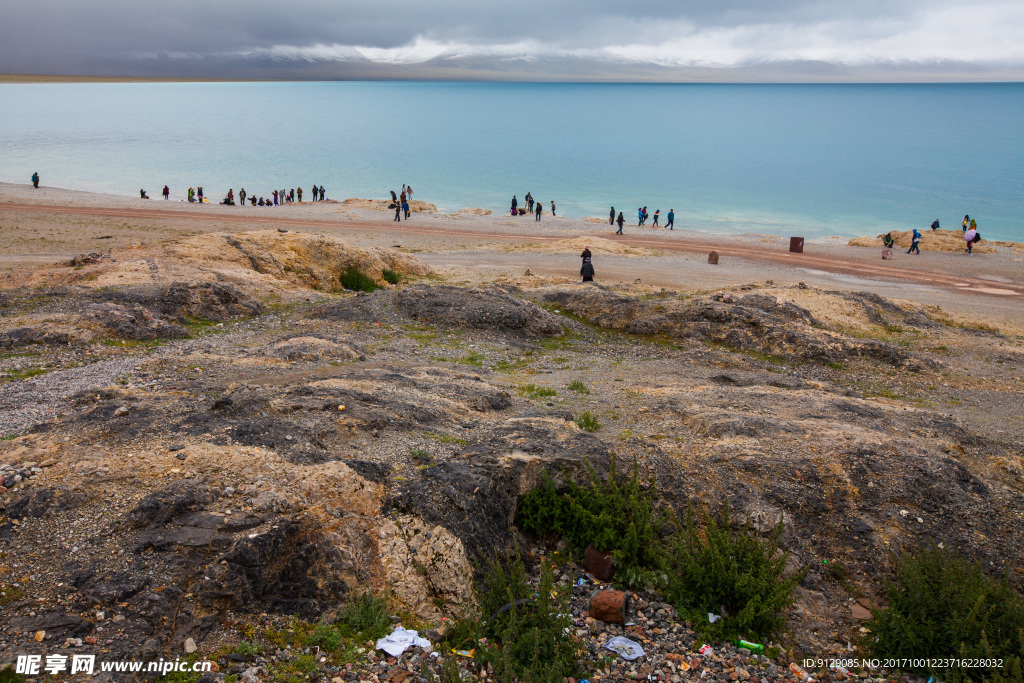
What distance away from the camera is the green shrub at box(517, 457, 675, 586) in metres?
9.21

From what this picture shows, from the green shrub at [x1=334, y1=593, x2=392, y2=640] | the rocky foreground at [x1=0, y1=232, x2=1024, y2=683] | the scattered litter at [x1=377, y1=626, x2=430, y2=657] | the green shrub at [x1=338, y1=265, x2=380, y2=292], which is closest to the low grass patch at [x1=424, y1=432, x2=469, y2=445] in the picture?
the rocky foreground at [x1=0, y1=232, x2=1024, y2=683]

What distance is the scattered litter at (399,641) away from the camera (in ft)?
22.8

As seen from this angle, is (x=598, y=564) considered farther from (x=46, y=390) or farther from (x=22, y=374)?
(x=22, y=374)

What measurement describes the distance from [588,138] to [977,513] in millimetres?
170886

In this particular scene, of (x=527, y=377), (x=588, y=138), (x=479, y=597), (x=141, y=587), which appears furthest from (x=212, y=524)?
(x=588, y=138)

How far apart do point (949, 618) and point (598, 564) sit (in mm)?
4382

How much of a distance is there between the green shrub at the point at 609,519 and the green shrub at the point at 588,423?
197 centimetres

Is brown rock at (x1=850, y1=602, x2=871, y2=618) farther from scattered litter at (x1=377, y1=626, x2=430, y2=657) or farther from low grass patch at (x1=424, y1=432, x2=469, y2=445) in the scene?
low grass patch at (x1=424, y1=432, x2=469, y2=445)

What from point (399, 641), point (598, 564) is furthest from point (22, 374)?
point (598, 564)

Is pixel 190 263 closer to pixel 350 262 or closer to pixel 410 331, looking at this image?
pixel 350 262

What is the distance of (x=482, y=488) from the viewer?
948 cm

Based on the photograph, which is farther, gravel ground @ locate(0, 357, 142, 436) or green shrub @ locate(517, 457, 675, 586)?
gravel ground @ locate(0, 357, 142, 436)

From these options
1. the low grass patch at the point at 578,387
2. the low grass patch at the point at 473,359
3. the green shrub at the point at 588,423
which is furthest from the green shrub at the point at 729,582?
the low grass patch at the point at 473,359

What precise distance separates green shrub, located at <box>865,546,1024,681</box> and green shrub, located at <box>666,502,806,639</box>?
120cm
